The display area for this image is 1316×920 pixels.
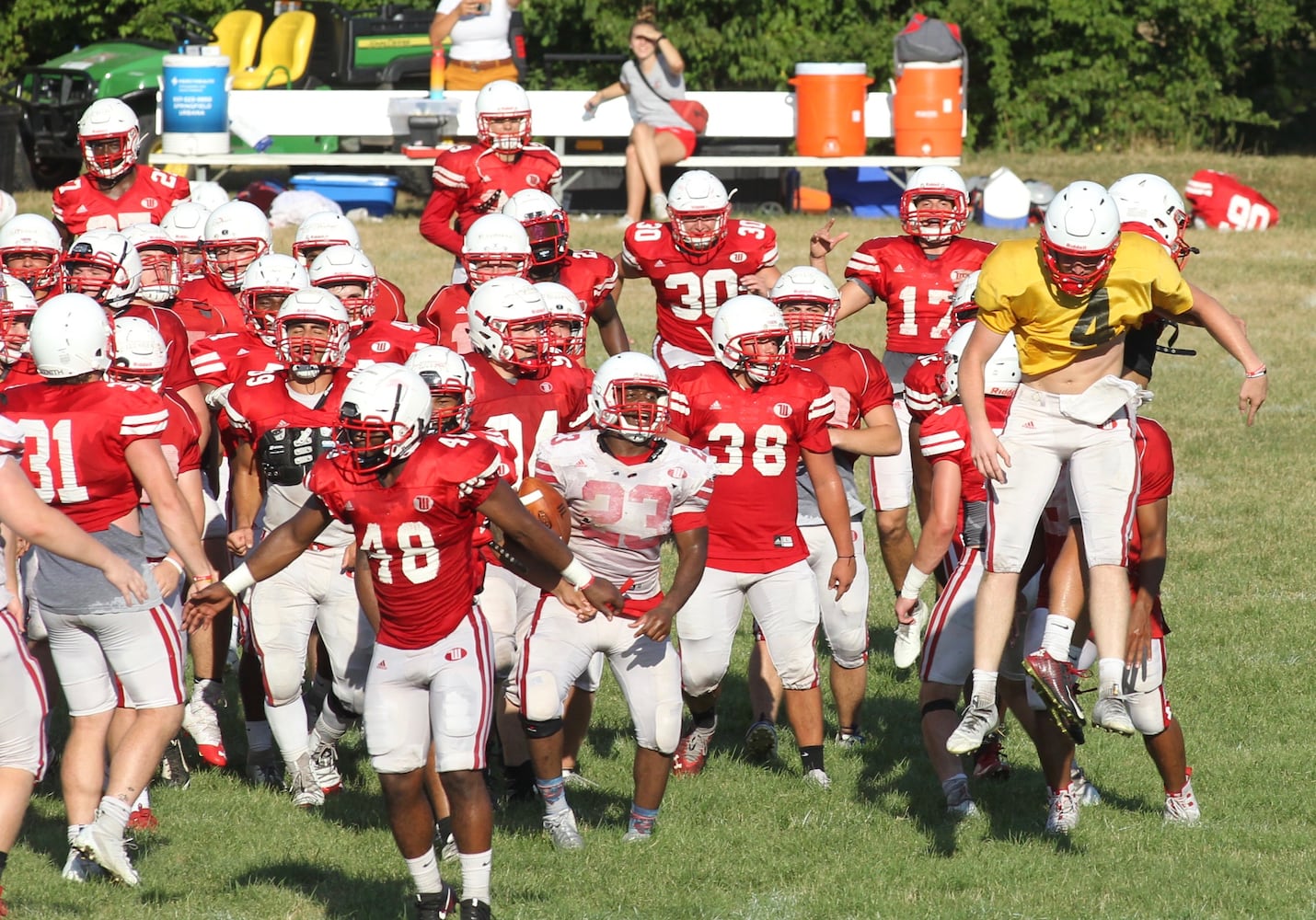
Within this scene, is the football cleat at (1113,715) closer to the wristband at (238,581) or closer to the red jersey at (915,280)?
the wristband at (238,581)

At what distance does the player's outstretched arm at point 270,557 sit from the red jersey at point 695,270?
4255 mm

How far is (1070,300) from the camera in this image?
21.9 ft

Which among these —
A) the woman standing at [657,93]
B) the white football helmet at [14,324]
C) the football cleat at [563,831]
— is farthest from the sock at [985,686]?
the woman standing at [657,93]

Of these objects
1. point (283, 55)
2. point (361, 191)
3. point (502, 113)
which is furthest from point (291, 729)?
point (283, 55)

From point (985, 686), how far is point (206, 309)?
4608mm

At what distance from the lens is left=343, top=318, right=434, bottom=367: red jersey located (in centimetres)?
806

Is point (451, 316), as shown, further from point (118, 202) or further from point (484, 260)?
Answer: point (118, 202)

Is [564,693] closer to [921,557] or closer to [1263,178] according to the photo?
[921,557]

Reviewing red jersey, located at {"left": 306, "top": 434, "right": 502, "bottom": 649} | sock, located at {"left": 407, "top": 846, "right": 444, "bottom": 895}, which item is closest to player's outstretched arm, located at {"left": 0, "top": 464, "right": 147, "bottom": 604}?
red jersey, located at {"left": 306, "top": 434, "right": 502, "bottom": 649}

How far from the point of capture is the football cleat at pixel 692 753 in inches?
322

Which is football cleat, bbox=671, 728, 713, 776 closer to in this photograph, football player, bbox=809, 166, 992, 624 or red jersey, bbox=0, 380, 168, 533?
football player, bbox=809, 166, 992, 624

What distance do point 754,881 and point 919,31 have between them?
55.7ft

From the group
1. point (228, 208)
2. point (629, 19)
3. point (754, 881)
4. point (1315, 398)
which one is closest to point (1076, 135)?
point (629, 19)

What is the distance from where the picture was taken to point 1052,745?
7316 mm
